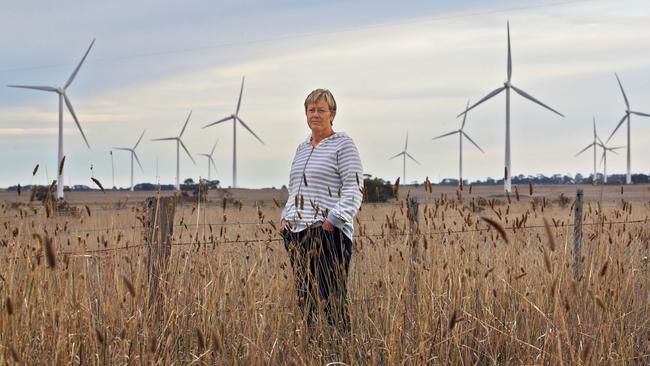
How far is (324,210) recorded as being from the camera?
20.1 feet

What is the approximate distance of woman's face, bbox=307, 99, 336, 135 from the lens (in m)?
6.34

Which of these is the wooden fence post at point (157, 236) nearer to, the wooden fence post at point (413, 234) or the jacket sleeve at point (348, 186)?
the jacket sleeve at point (348, 186)

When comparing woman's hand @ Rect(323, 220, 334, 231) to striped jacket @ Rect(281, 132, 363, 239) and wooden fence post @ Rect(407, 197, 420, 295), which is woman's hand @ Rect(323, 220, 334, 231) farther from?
wooden fence post @ Rect(407, 197, 420, 295)

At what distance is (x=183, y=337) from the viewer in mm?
6266

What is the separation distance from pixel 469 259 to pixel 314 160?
1.65 metres

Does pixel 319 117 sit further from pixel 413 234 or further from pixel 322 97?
pixel 413 234

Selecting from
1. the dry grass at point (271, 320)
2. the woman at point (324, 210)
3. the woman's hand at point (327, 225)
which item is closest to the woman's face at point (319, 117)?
the woman at point (324, 210)

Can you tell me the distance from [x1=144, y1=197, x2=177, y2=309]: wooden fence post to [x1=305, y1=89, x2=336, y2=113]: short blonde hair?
1308 millimetres

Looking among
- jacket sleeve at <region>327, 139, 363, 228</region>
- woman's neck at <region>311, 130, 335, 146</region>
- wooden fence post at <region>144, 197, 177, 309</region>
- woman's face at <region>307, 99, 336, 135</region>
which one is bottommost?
wooden fence post at <region>144, 197, 177, 309</region>

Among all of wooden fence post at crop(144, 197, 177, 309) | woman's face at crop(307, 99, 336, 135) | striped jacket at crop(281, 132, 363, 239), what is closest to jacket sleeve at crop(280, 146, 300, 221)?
striped jacket at crop(281, 132, 363, 239)

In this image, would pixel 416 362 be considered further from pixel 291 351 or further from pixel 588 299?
pixel 588 299

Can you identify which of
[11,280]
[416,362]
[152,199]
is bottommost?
[416,362]

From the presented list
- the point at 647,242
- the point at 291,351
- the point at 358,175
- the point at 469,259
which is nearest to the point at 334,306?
the point at 291,351

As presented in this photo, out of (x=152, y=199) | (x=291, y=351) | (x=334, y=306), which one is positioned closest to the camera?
(x=291, y=351)
